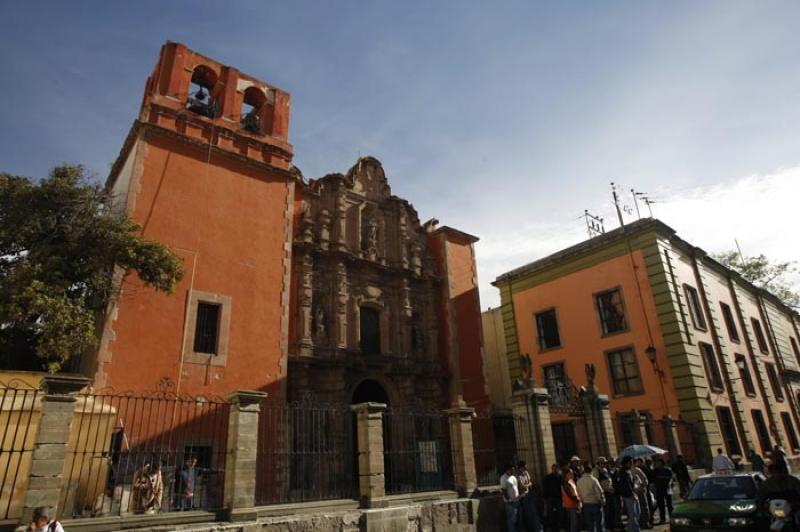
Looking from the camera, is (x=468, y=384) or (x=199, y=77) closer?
(x=199, y=77)

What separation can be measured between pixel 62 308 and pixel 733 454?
2063 centimetres

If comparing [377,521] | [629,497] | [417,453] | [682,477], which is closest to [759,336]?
[682,477]

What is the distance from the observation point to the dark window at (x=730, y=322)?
21.9 metres

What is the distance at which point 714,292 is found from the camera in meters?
21.9

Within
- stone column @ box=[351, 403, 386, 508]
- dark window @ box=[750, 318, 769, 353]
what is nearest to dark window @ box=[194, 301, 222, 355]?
stone column @ box=[351, 403, 386, 508]

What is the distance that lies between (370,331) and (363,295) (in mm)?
1271

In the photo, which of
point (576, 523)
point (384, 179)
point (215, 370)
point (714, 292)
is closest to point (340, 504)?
point (576, 523)

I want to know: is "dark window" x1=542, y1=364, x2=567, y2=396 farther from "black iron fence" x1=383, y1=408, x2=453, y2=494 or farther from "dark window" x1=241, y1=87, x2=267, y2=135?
"dark window" x1=241, y1=87, x2=267, y2=135

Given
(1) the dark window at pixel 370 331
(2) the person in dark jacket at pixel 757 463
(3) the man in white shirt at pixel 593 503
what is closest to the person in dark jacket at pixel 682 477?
(2) the person in dark jacket at pixel 757 463

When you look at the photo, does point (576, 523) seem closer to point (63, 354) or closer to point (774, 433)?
point (63, 354)

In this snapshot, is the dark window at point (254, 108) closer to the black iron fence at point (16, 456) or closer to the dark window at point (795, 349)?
the black iron fence at point (16, 456)

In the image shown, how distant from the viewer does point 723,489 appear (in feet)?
31.2

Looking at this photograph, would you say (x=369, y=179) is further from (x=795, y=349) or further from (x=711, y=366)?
(x=795, y=349)

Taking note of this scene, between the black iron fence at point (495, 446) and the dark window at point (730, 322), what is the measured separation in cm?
1203
